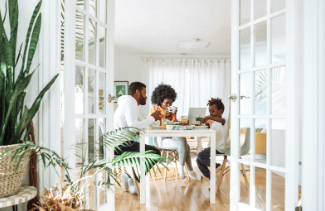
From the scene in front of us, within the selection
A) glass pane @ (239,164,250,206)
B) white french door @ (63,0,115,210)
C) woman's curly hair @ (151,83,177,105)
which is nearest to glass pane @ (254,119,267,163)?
glass pane @ (239,164,250,206)

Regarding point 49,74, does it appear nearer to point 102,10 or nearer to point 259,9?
point 102,10

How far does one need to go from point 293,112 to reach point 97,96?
4.40 ft

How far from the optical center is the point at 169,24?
431 cm

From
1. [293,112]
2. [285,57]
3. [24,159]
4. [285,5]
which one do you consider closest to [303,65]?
[285,57]

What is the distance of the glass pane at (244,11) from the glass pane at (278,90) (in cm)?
47

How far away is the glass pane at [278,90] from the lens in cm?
173

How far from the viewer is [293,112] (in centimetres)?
162

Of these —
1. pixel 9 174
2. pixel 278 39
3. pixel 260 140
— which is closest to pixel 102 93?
pixel 9 174

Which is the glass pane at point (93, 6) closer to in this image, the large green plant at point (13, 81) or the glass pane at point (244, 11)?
the large green plant at point (13, 81)

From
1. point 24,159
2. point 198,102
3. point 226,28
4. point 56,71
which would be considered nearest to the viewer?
point 24,159

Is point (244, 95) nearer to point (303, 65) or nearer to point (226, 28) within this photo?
point (303, 65)

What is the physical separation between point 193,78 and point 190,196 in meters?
4.15

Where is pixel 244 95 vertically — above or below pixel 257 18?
below

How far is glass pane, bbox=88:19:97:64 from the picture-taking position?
182 cm
